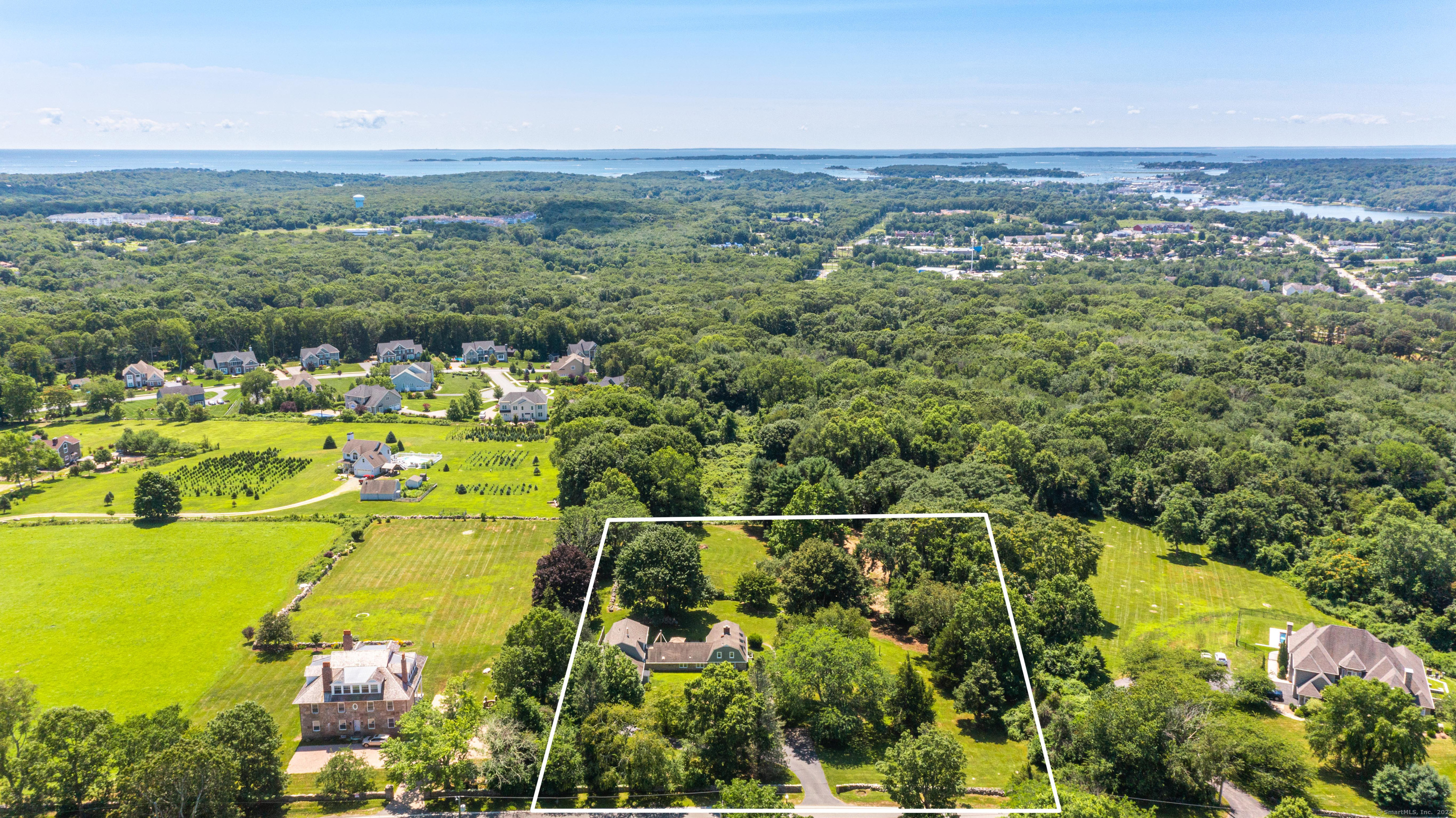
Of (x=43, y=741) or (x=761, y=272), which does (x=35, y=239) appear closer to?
(x=761, y=272)

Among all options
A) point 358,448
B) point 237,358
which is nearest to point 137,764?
point 358,448

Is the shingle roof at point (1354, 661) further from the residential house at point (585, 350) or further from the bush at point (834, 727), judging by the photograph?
the residential house at point (585, 350)

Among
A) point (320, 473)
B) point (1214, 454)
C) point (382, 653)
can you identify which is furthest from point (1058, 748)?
point (320, 473)

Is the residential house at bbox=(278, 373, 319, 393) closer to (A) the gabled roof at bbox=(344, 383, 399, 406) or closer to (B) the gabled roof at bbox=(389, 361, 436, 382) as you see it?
(A) the gabled roof at bbox=(344, 383, 399, 406)

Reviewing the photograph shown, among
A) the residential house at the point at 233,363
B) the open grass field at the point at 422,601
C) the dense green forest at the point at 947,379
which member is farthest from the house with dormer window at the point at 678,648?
Answer: the residential house at the point at 233,363

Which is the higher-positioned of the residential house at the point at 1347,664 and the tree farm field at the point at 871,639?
the tree farm field at the point at 871,639

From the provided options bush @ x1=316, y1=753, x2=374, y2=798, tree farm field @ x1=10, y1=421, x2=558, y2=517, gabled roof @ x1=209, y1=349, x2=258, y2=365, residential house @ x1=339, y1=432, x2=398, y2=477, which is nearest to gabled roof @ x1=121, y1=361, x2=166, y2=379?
gabled roof @ x1=209, y1=349, x2=258, y2=365

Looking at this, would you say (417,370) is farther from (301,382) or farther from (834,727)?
(834,727)
